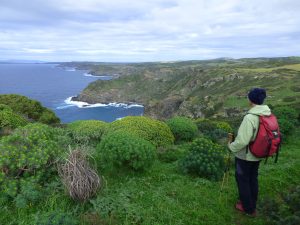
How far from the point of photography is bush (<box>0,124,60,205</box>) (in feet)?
18.8

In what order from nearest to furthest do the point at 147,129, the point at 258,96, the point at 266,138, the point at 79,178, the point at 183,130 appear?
the point at 266,138
the point at 258,96
the point at 79,178
the point at 147,129
the point at 183,130

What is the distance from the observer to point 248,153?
521 cm

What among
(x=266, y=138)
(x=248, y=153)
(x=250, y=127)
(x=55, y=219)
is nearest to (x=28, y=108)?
(x=55, y=219)

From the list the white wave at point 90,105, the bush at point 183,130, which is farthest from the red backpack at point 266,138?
the white wave at point 90,105

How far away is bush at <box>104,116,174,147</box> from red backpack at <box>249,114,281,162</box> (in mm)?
6604

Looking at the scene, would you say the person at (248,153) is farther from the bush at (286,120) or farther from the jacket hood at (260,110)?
the bush at (286,120)

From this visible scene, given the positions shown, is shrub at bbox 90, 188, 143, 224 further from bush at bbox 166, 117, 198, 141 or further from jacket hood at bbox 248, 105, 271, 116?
bush at bbox 166, 117, 198, 141

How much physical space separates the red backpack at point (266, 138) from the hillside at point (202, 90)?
142 ft

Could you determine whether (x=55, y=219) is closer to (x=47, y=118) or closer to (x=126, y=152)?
(x=126, y=152)

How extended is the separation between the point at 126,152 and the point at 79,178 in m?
1.92

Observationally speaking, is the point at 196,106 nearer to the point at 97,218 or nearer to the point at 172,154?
the point at 172,154

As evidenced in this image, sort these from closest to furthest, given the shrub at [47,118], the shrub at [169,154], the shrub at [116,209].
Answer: the shrub at [116,209] < the shrub at [169,154] < the shrub at [47,118]

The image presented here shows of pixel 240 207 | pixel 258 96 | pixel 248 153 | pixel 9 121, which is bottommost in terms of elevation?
pixel 9 121

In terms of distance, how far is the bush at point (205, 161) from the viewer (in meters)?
7.45
